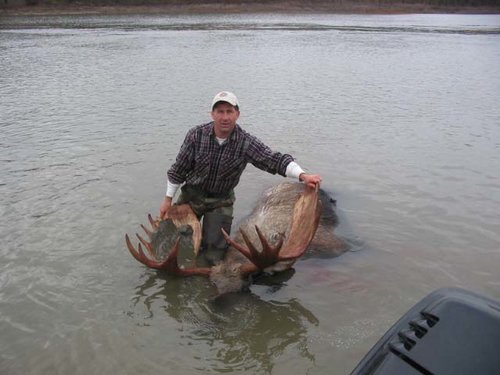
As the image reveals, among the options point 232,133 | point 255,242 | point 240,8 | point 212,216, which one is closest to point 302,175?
point 232,133

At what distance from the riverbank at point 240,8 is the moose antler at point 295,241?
58.1 metres

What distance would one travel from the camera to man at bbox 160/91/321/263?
18.3 ft

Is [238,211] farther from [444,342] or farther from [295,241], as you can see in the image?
[444,342]

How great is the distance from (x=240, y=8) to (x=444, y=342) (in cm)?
7135

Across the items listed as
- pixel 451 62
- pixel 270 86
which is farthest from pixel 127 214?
pixel 451 62

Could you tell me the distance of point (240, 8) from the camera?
69.4 m

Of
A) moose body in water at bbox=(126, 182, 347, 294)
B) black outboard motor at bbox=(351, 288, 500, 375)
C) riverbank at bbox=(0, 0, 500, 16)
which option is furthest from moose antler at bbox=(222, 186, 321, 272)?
riverbank at bbox=(0, 0, 500, 16)

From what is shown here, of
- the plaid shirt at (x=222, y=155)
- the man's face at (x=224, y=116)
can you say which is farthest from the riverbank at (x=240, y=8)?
the man's face at (x=224, y=116)

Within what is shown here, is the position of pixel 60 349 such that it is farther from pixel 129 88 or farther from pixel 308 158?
pixel 129 88

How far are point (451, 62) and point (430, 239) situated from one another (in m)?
19.7

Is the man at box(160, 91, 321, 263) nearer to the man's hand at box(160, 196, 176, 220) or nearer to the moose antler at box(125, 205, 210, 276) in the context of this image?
the man's hand at box(160, 196, 176, 220)

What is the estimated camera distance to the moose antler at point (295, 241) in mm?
4918

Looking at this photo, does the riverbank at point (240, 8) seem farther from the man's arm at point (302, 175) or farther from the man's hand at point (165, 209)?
the man's arm at point (302, 175)

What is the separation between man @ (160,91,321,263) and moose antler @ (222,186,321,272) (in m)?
0.38
